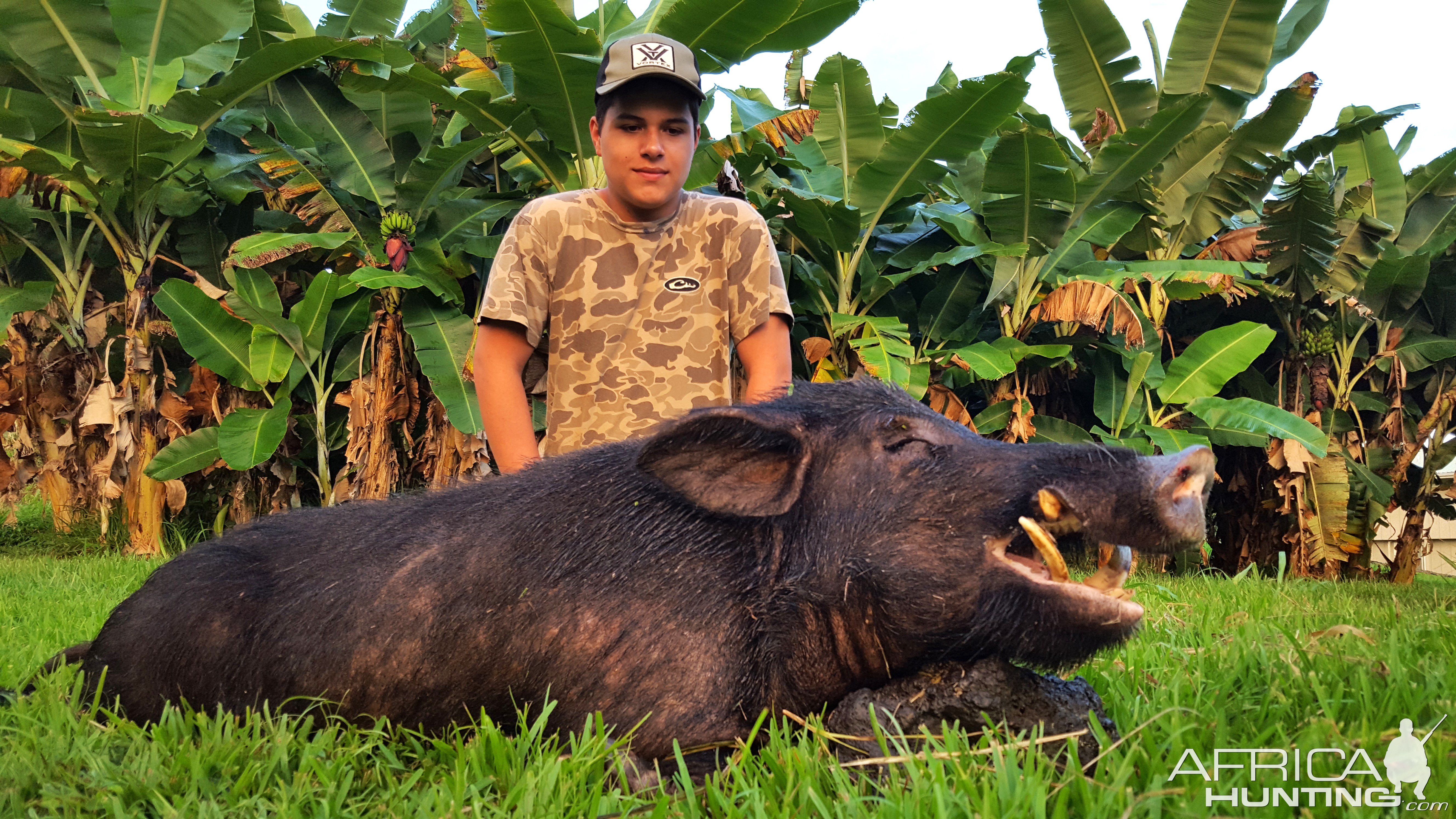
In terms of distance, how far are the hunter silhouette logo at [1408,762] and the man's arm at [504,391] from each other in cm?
261

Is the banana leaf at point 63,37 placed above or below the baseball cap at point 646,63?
above

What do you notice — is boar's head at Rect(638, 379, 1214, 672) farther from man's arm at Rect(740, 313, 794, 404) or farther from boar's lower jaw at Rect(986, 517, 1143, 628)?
man's arm at Rect(740, 313, 794, 404)

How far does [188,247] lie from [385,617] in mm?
7649

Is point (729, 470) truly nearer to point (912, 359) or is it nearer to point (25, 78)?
point (912, 359)

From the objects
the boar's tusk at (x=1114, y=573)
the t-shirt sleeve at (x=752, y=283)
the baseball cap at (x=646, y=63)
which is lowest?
the boar's tusk at (x=1114, y=573)

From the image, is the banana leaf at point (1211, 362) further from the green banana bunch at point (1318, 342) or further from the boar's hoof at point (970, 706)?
the boar's hoof at point (970, 706)

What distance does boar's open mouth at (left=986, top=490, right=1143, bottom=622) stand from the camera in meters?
2.11

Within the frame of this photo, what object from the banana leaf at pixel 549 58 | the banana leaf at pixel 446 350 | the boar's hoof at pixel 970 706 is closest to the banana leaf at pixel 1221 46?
the banana leaf at pixel 549 58

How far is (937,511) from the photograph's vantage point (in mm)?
2291

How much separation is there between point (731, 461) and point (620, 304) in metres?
1.43

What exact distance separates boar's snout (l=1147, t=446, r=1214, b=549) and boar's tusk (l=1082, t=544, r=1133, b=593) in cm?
15

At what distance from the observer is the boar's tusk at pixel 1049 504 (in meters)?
2.19

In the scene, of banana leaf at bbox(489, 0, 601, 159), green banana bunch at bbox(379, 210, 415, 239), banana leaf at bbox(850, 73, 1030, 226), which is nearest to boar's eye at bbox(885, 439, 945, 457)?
banana leaf at bbox(489, 0, 601, 159)

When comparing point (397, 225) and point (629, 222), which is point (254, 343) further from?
point (629, 222)
